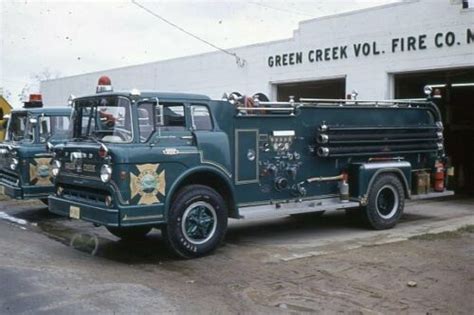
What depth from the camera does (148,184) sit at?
7801mm

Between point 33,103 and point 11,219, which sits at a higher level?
point 33,103

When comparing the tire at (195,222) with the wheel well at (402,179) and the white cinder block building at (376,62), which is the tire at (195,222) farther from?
the white cinder block building at (376,62)

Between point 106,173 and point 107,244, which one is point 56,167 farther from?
point 106,173

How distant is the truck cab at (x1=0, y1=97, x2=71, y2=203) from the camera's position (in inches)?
445

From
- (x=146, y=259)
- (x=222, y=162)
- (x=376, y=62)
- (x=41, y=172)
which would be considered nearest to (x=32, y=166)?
(x=41, y=172)

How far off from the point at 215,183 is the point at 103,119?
1756mm

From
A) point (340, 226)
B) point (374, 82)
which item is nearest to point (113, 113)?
point (340, 226)

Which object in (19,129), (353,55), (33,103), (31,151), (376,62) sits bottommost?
(31,151)

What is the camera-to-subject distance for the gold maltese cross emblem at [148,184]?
7680 millimetres

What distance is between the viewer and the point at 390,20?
15.7m

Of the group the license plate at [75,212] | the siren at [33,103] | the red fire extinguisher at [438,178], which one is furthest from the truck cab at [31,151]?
the red fire extinguisher at [438,178]

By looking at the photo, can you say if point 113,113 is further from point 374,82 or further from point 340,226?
point 374,82

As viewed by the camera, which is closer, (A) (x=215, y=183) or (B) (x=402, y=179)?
(A) (x=215, y=183)

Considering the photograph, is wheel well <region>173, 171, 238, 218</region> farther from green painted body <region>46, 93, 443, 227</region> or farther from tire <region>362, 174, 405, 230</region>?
tire <region>362, 174, 405, 230</region>
